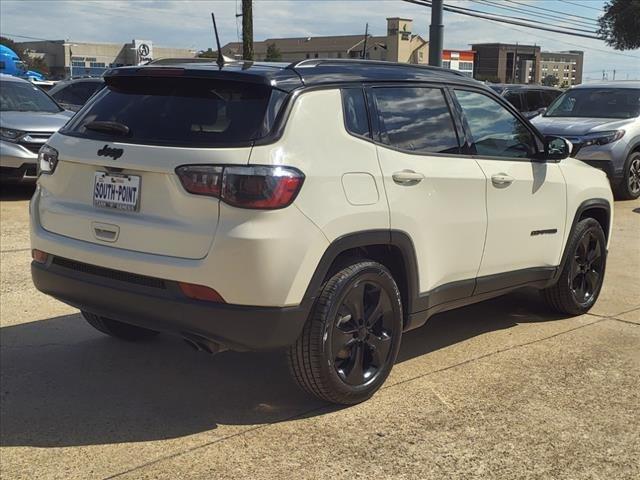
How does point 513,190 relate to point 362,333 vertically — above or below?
above

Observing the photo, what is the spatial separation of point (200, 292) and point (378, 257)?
1.08 metres

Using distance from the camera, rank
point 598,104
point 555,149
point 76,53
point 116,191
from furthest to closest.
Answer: point 76,53, point 598,104, point 555,149, point 116,191

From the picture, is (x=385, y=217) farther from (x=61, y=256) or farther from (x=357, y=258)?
(x=61, y=256)

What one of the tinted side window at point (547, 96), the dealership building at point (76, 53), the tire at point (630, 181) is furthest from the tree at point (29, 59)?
the tire at point (630, 181)

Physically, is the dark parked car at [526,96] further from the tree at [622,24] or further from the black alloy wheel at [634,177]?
the tree at [622,24]

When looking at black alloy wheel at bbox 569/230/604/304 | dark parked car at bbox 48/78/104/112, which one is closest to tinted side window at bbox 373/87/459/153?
black alloy wheel at bbox 569/230/604/304

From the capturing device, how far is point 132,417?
154 inches

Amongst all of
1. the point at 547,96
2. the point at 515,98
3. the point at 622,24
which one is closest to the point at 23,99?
the point at 515,98

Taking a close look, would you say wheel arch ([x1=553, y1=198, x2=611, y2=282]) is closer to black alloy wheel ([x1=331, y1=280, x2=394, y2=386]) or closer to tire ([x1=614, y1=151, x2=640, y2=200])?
black alloy wheel ([x1=331, y1=280, x2=394, y2=386])

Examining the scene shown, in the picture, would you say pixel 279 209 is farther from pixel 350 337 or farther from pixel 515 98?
pixel 515 98

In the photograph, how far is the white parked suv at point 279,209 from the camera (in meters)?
3.42

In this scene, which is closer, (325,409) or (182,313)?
(182,313)

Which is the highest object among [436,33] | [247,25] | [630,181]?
[247,25]

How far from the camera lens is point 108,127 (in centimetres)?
386
